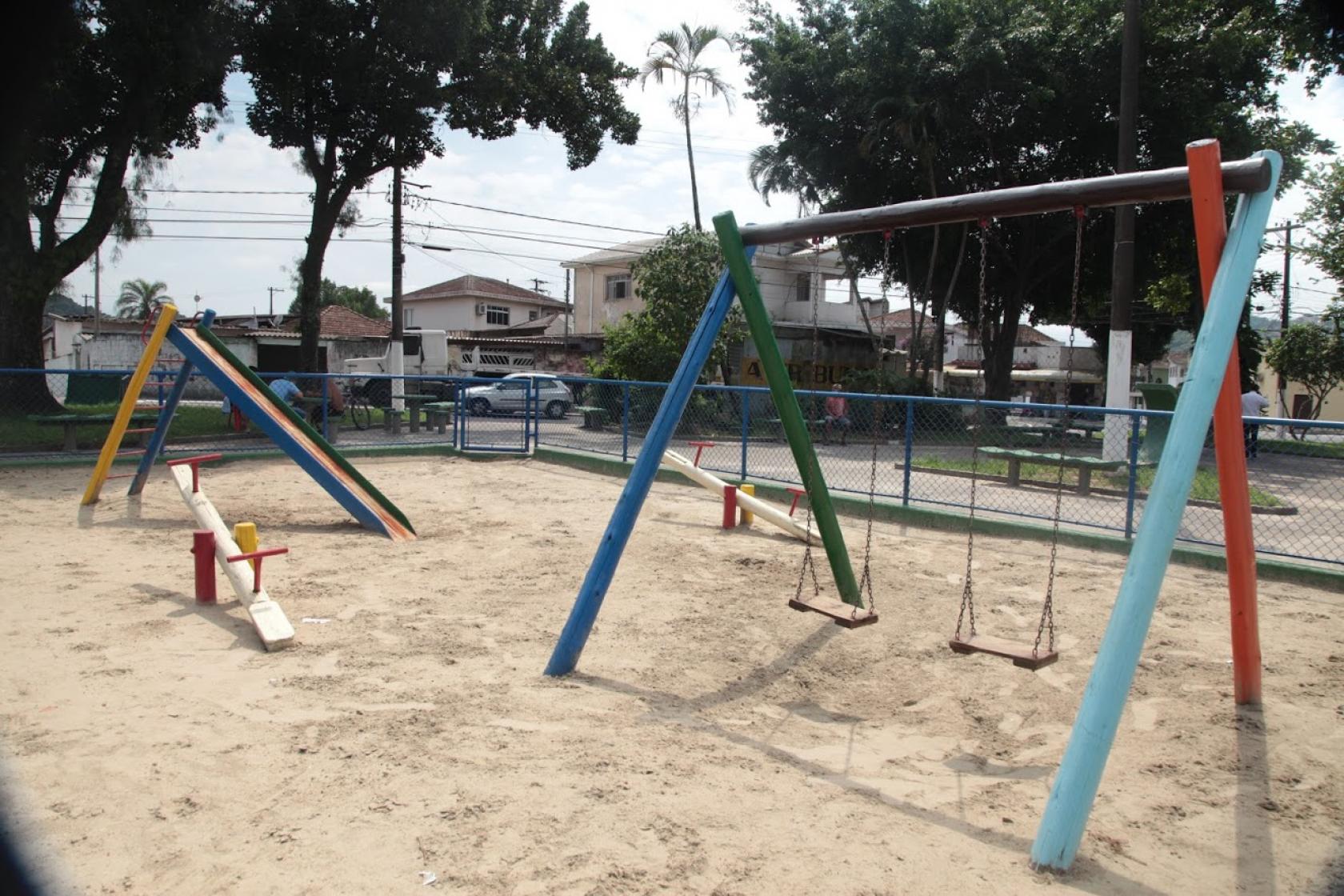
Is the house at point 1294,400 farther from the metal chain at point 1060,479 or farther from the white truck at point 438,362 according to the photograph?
the metal chain at point 1060,479

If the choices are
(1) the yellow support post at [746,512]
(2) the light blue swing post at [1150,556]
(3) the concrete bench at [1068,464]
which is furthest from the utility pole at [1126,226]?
(2) the light blue swing post at [1150,556]

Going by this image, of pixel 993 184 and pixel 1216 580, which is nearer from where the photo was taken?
pixel 1216 580

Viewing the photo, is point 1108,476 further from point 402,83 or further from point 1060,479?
point 402,83

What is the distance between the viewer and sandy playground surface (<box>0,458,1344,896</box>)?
284cm

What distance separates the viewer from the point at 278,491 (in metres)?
10.6

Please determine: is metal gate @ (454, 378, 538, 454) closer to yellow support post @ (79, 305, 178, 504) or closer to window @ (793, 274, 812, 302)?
yellow support post @ (79, 305, 178, 504)

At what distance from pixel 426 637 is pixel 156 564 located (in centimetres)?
297

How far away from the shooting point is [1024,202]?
4230 millimetres

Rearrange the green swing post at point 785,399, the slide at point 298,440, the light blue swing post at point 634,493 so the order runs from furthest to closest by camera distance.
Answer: the slide at point 298,440 < the green swing post at point 785,399 < the light blue swing post at point 634,493

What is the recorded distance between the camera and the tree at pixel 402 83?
1852 cm

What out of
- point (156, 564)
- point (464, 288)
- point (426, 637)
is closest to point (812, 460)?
point (426, 637)

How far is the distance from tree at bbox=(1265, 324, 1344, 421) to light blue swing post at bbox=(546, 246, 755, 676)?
29.8m

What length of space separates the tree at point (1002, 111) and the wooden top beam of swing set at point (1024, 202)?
61.4 feet

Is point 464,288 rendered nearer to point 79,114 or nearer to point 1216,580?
point 79,114
